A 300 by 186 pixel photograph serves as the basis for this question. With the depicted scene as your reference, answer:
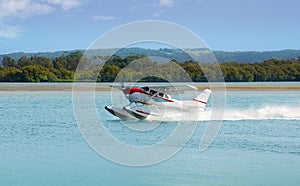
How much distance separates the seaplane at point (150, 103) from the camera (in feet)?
54.4

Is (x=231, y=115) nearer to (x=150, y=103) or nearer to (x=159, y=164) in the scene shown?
(x=150, y=103)

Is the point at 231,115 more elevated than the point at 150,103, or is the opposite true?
the point at 150,103

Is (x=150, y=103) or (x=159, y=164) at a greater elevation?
(x=150, y=103)

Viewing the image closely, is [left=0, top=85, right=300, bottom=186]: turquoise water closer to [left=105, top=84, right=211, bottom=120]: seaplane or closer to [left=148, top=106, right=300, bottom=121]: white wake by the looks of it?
[left=105, top=84, right=211, bottom=120]: seaplane

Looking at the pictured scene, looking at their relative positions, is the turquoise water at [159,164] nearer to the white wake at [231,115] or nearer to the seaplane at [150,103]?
the seaplane at [150,103]

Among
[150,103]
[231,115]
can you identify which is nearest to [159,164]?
[150,103]

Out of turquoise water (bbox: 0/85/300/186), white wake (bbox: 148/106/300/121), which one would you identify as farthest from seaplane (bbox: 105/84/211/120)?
turquoise water (bbox: 0/85/300/186)

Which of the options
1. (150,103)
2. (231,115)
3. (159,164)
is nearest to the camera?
(159,164)

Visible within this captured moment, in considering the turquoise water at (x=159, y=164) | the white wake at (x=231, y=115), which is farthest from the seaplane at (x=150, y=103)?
the turquoise water at (x=159, y=164)

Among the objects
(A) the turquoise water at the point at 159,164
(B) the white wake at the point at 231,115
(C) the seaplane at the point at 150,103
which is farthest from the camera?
(B) the white wake at the point at 231,115

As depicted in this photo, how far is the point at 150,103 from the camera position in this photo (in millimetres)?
16844

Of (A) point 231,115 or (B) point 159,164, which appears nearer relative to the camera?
(B) point 159,164

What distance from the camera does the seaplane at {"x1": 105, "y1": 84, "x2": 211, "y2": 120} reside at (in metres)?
16.6

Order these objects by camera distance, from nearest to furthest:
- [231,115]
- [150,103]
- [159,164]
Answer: [159,164], [150,103], [231,115]
